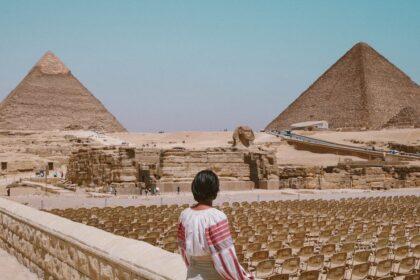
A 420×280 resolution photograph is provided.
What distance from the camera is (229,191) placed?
2522 cm

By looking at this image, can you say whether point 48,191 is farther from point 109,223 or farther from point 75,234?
point 75,234

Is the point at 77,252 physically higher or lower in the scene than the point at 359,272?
higher

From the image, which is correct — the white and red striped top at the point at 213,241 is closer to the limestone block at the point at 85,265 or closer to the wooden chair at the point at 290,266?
the limestone block at the point at 85,265

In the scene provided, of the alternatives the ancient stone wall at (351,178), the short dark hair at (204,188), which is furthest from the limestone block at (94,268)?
the ancient stone wall at (351,178)

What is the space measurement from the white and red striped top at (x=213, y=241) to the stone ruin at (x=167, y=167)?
20866 millimetres

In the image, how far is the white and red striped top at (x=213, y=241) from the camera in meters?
2.85

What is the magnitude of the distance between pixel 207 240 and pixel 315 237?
750cm

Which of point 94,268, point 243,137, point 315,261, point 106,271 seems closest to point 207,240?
point 106,271

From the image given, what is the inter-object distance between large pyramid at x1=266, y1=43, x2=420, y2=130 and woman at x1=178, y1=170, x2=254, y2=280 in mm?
111014

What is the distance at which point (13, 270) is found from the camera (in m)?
6.97

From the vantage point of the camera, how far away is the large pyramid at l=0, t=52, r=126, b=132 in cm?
11994

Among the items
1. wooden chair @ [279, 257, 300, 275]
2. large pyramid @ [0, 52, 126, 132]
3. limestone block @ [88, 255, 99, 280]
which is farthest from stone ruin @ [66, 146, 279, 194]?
large pyramid @ [0, 52, 126, 132]

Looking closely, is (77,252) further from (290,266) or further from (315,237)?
(315,237)

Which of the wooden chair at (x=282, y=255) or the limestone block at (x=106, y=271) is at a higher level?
the limestone block at (x=106, y=271)
